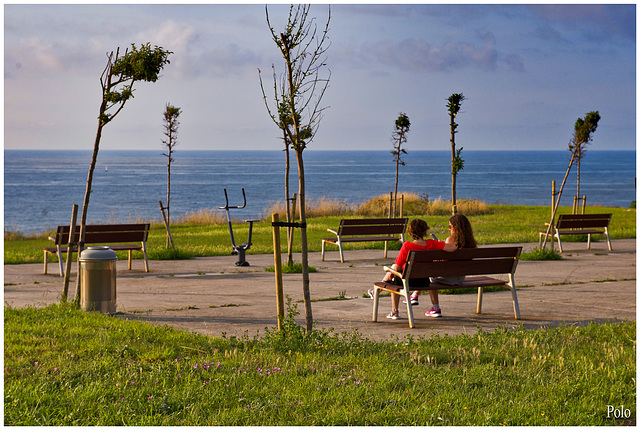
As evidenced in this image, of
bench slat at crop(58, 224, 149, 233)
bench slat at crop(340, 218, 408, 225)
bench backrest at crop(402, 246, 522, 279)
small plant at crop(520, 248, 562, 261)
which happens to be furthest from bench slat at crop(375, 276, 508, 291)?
bench slat at crop(58, 224, 149, 233)

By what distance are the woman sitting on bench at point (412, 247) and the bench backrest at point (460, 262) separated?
0.14 m

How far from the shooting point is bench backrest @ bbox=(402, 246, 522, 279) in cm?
802

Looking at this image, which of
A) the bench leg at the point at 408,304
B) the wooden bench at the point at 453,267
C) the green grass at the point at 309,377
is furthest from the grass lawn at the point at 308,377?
the wooden bench at the point at 453,267

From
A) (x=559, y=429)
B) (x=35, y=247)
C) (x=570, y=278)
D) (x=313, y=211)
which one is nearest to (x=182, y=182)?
(x=313, y=211)

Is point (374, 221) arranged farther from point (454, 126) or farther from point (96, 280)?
point (96, 280)

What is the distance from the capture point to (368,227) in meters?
14.7

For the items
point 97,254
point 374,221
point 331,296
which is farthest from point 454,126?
point 97,254

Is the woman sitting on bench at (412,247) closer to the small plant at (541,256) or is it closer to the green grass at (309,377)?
the green grass at (309,377)

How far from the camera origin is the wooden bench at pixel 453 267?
7992mm

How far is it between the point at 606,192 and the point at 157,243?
83.3 meters

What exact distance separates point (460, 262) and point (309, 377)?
353 cm

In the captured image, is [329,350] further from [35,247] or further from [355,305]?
[35,247]

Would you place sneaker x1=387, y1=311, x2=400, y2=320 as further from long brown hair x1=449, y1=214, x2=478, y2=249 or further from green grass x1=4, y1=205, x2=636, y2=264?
green grass x1=4, y1=205, x2=636, y2=264

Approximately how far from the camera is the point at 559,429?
4.32 m
